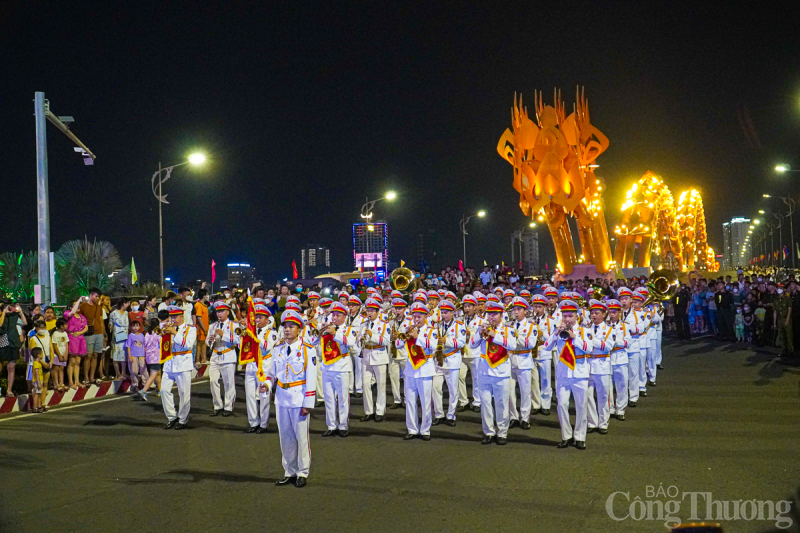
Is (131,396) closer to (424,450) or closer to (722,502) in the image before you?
(424,450)

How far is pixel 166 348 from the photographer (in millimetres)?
11375

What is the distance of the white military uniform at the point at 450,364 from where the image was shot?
10547mm

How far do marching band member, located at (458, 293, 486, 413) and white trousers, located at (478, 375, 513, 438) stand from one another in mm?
458

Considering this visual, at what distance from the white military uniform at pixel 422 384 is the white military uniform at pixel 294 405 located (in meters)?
A: 2.40

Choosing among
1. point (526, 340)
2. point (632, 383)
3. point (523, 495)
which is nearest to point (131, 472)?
point (523, 495)

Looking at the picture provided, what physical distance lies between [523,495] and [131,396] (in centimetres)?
977

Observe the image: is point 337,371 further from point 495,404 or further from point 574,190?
point 574,190

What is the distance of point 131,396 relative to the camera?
46.5 ft

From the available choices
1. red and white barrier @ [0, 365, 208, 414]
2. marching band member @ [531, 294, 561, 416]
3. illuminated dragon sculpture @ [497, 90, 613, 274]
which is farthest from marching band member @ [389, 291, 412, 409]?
illuminated dragon sculpture @ [497, 90, 613, 274]

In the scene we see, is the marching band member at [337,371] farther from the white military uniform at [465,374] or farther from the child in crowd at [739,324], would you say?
the child in crowd at [739,324]

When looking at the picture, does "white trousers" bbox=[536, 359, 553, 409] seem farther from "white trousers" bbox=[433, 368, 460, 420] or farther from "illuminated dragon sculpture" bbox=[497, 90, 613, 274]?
"illuminated dragon sculpture" bbox=[497, 90, 613, 274]

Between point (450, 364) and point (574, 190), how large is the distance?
3253cm

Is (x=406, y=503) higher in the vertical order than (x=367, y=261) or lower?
lower

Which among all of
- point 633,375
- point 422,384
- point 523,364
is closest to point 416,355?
point 422,384
